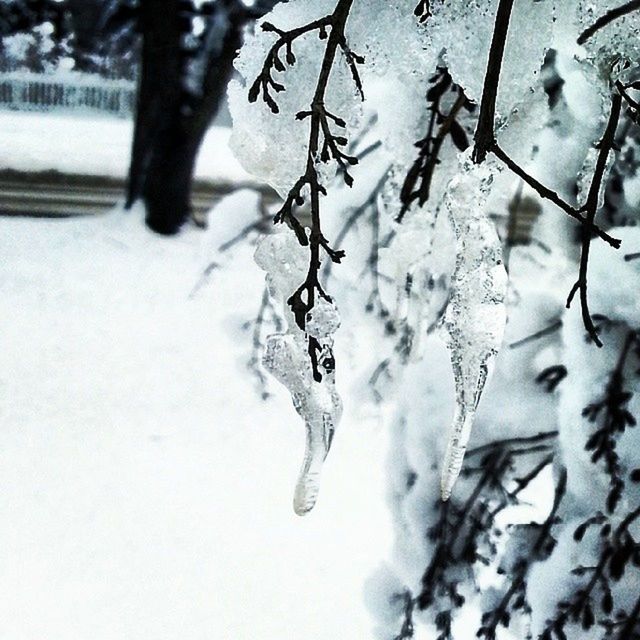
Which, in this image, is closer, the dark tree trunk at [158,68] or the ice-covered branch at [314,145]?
the ice-covered branch at [314,145]

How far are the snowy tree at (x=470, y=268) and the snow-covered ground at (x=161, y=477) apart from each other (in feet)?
1.92

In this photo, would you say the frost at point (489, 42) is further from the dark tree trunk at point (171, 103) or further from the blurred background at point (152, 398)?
Result: the dark tree trunk at point (171, 103)

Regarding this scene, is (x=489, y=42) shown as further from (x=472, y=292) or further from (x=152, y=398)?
(x=152, y=398)

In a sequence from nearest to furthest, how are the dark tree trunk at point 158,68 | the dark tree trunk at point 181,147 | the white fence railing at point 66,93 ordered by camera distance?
the dark tree trunk at point 181,147
the dark tree trunk at point 158,68
the white fence railing at point 66,93

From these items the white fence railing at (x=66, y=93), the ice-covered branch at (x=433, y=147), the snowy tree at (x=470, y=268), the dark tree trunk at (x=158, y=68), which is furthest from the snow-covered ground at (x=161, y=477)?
the white fence railing at (x=66, y=93)

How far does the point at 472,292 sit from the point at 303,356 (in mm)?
169

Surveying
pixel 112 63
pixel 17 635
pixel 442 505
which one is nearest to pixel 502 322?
pixel 442 505

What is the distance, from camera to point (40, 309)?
21.3 ft

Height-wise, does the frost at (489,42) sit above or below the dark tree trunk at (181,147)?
above

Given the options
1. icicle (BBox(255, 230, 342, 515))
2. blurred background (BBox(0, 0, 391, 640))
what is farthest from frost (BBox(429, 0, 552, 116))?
blurred background (BBox(0, 0, 391, 640))

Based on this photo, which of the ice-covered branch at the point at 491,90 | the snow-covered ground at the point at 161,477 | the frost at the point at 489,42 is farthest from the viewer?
the snow-covered ground at the point at 161,477

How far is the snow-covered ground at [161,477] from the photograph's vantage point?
12.2 feet

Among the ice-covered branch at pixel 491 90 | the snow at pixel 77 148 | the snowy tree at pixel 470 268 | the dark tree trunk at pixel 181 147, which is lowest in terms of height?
the snow at pixel 77 148

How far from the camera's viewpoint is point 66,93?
37.3 feet
